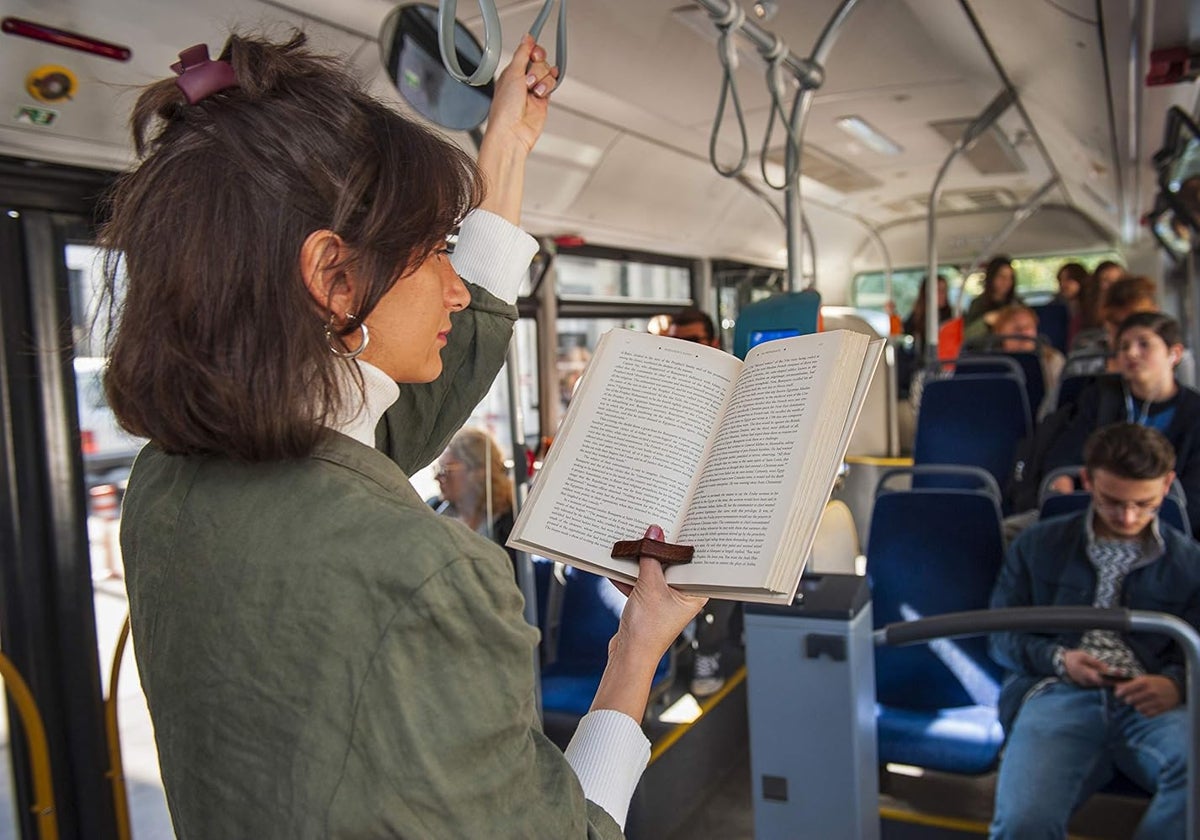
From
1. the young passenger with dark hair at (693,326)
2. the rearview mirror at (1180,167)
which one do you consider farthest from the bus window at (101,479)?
the rearview mirror at (1180,167)

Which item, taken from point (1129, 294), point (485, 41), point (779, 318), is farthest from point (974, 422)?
point (485, 41)

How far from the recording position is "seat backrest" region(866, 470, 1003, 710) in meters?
3.10

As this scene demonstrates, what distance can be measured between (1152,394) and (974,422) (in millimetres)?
982

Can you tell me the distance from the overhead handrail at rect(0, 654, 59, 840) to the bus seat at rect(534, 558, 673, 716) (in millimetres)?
1596

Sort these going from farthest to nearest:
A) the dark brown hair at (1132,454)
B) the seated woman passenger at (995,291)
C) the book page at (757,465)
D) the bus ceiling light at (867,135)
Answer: the seated woman passenger at (995,291) → the bus ceiling light at (867,135) → the dark brown hair at (1132,454) → the book page at (757,465)

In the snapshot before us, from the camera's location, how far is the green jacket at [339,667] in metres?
0.76

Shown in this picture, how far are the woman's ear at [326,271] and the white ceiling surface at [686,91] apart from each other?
3.62 feet

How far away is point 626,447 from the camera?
1158mm

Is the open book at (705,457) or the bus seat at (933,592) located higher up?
the open book at (705,457)

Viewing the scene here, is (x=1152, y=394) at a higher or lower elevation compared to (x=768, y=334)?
lower

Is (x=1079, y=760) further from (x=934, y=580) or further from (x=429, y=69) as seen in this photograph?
(x=429, y=69)

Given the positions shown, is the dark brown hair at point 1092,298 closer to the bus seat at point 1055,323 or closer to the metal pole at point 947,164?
the bus seat at point 1055,323

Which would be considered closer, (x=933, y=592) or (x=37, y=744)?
(x=37, y=744)

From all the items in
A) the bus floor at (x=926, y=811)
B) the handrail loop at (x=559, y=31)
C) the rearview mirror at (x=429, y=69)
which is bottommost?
the bus floor at (x=926, y=811)
